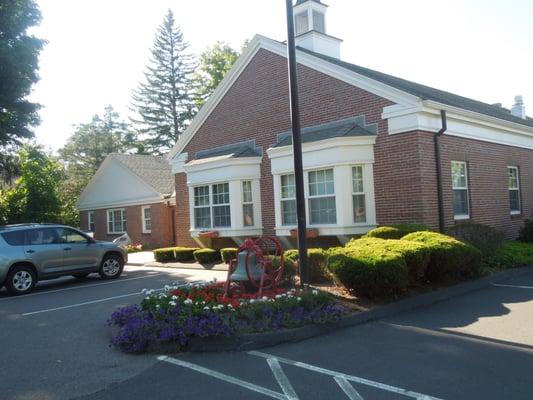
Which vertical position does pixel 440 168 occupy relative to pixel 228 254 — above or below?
above

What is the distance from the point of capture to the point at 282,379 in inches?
213

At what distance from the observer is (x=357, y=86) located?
14.5 metres

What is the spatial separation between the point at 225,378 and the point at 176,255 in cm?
1320

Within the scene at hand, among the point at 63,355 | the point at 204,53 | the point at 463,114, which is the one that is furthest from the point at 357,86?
the point at 204,53

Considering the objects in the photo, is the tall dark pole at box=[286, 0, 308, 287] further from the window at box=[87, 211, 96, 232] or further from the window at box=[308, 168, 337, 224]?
the window at box=[87, 211, 96, 232]

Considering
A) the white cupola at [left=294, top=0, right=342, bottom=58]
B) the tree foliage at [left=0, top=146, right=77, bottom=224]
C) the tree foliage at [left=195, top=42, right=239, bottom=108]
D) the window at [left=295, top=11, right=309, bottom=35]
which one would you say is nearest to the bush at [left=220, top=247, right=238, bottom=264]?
the white cupola at [left=294, top=0, right=342, bottom=58]

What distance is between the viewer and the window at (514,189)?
17.5m

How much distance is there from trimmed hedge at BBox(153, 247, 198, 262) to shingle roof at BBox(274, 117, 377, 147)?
17.2 feet

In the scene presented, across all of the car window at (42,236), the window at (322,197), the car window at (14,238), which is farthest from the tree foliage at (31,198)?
the window at (322,197)

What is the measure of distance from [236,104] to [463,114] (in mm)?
7816

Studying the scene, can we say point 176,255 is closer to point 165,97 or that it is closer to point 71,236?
point 71,236

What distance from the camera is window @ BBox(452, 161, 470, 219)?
1454 cm

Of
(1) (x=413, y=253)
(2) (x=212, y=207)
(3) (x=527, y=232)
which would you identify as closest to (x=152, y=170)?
(2) (x=212, y=207)

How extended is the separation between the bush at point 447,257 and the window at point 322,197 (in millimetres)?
3565
